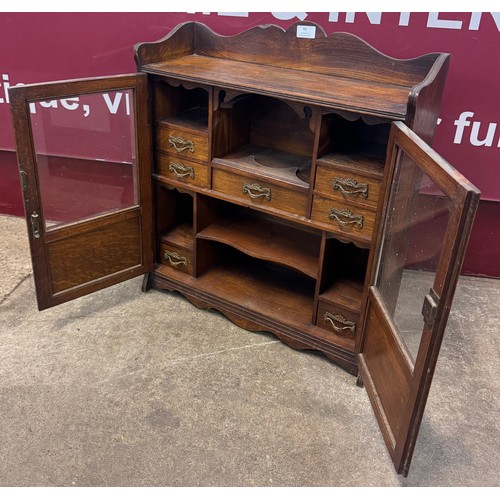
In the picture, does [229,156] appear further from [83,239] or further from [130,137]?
[83,239]

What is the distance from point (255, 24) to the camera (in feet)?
9.75

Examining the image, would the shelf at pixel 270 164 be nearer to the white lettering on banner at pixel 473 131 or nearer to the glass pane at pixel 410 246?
the glass pane at pixel 410 246

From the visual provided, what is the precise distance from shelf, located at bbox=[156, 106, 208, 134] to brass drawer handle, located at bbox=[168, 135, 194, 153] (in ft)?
0.20

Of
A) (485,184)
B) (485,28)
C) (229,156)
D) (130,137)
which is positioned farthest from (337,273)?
(485,28)

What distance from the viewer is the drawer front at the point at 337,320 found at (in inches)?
102

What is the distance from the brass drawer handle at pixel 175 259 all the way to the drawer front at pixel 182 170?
465 millimetres

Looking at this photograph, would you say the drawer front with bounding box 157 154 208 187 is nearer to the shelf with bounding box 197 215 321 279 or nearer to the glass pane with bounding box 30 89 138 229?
the glass pane with bounding box 30 89 138 229

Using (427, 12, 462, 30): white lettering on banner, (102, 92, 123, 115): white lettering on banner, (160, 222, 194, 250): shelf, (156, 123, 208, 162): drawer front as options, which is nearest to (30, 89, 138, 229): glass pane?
(102, 92, 123, 115): white lettering on banner

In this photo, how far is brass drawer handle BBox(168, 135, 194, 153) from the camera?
2693mm

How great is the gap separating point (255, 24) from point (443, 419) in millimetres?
2219

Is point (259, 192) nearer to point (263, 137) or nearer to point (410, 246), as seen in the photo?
point (263, 137)

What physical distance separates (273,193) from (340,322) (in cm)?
70

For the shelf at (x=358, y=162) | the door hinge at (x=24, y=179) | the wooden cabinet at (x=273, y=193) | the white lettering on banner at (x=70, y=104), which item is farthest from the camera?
the white lettering on banner at (x=70, y=104)

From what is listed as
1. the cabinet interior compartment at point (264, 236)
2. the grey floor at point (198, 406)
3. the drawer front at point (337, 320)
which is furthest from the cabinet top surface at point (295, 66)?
the grey floor at point (198, 406)
